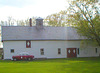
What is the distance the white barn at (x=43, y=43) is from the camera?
1335 inches

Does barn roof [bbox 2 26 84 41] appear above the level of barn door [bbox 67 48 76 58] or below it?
above

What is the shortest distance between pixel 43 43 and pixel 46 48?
44.3 inches

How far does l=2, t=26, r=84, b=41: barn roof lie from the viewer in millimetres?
34781

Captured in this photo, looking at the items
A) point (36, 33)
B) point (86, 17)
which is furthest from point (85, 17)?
point (36, 33)

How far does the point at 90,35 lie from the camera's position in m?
Answer: 31.4

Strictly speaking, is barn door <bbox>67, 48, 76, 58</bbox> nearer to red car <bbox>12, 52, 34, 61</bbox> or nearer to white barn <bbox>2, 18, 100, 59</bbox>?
white barn <bbox>2, 18, 100, 59</bbox>

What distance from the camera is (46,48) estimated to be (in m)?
35.2

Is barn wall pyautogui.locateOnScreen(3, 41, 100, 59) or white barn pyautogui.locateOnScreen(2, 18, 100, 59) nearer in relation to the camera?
barn wall pyautogui.locateOnScreen(3, 41, 100, 59)

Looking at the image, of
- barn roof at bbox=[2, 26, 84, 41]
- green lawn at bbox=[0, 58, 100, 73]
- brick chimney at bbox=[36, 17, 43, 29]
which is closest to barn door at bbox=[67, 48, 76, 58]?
barn roof at bbox=[2, 26, 84, 41]

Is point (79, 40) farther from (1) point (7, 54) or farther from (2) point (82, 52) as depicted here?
(1) point (7, 54)

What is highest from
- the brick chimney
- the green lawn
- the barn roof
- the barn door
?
the brick chimney

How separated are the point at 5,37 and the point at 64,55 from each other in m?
11.9

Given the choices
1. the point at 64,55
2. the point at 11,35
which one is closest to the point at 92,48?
the point at 64,55

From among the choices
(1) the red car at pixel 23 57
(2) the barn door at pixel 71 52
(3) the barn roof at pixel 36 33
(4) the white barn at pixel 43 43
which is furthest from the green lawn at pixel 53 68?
(2) the barn door at pixel 71 52
